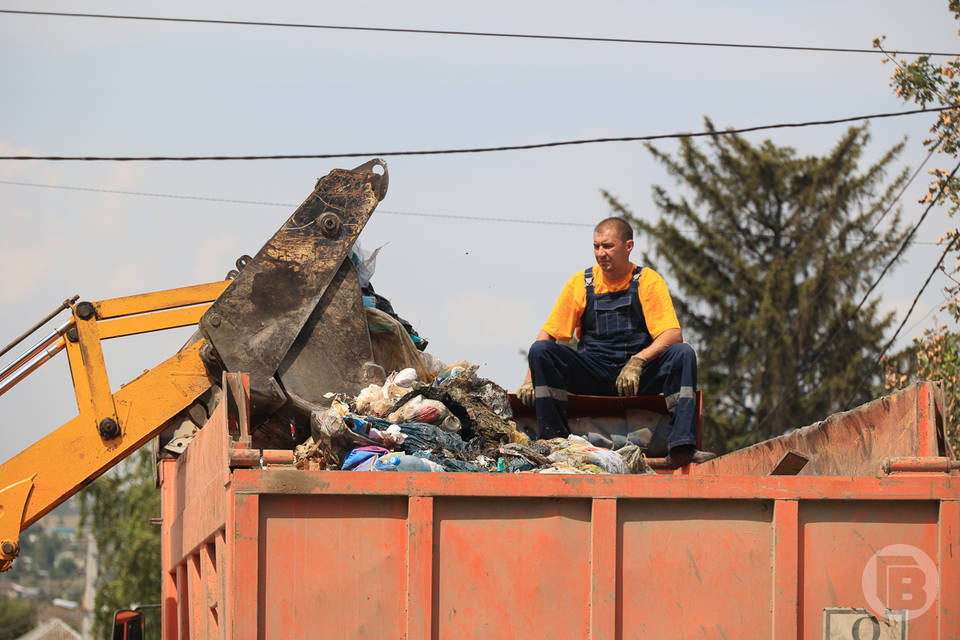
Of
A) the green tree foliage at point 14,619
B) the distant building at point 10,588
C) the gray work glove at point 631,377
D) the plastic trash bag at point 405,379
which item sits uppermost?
the gray work glove at point 631,377

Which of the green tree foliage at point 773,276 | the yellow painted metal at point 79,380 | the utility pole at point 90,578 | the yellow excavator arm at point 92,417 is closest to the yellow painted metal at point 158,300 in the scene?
the yellow excavator arm at point 92,417

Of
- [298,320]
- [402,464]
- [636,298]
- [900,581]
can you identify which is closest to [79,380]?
[298,320]

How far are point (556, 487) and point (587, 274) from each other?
2.79 meters

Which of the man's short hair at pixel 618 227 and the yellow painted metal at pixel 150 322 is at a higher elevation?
the man's short hair at pixel 618 227

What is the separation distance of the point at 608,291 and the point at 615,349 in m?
0.32

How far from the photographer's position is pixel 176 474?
5.48m

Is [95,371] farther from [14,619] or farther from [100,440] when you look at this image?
[14,619]

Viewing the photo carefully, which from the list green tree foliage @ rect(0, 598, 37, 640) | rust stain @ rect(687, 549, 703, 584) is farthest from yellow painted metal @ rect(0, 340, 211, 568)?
green tree foliage @ rect(0, 598, 37, 640)

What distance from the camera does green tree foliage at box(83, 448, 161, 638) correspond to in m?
31.2

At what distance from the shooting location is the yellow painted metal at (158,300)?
233 inches

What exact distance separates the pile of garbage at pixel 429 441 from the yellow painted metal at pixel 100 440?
3.61ft

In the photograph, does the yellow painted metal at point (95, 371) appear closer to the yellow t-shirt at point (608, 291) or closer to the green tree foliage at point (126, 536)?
the yellow t-shirt at point (608, 291)

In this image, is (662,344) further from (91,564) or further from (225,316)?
(91,564)

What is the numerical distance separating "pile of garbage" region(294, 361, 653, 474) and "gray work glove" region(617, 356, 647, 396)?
0.64 m
